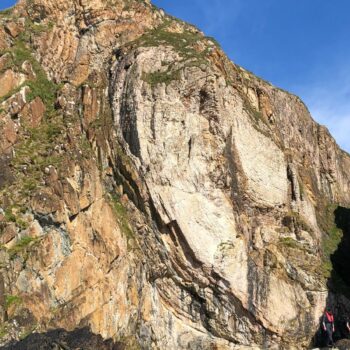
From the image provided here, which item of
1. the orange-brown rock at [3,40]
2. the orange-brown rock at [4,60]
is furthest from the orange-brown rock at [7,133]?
the orange-brown rock at [3,40]

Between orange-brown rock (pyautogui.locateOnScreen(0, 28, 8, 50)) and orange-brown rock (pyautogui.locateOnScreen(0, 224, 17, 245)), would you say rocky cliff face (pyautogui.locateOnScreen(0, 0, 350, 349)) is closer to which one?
orange-brown rock (pyautogui.locateOnScreen(0, 224, 17, 245))

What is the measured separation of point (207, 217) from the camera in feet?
80.9

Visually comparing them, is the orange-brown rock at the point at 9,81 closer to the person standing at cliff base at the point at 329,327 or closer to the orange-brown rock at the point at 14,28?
the orange-brown rock at the point at 14,28

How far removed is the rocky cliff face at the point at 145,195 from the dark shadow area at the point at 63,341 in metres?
0.39

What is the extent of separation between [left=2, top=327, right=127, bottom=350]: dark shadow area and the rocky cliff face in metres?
0.39

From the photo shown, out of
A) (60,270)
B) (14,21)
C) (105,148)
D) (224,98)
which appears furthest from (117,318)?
(14,21)

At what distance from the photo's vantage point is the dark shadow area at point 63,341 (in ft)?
51.8

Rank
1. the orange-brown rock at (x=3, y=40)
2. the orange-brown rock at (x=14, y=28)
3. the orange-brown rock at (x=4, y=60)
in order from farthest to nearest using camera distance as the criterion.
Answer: the orange-brown rock at (x=14, y=28)
the orange-brown rock at (x=3, y=40)
the orange-brown rock at (x=4, y=60)

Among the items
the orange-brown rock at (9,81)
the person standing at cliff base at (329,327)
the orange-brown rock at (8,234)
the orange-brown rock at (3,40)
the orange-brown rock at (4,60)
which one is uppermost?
the orange-brown rock at (3,40)

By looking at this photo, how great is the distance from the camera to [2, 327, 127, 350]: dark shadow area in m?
15.8

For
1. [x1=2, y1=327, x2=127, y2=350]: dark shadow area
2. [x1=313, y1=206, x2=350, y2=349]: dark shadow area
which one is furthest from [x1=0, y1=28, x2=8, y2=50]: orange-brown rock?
[x1=313, y1=206, x2=350, y2=349]: dark shadow area

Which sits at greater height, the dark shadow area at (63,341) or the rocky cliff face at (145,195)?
the rocky cliff face at (145,195)

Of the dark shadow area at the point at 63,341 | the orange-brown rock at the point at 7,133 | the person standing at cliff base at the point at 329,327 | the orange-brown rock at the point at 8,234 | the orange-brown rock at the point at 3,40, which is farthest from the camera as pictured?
the orange-brown rock at the point at 3,40

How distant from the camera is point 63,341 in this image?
16703mm
